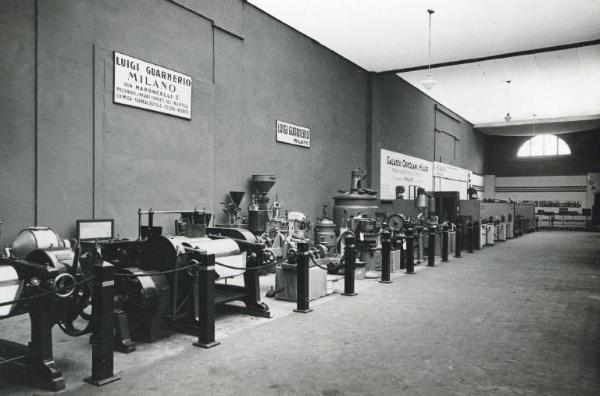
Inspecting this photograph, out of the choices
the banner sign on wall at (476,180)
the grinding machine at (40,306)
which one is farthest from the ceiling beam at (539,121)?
the grinding machine at (40,306)

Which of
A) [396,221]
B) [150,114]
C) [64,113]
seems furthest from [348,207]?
[64,113]

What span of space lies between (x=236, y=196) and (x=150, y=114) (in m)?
1.85

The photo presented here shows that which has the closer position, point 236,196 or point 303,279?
point 303,279

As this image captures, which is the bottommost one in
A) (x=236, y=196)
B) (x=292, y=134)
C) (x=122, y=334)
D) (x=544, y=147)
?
(x=122, y=334)

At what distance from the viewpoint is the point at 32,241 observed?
4.43 metres

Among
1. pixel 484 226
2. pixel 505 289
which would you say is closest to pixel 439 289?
pixel 505 289

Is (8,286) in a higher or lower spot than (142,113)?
lower

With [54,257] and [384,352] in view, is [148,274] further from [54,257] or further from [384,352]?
[384,352]

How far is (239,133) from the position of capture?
7.77 metres

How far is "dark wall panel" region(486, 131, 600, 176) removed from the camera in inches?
897

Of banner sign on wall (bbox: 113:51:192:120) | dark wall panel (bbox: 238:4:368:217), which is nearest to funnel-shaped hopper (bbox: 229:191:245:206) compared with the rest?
dark wall panel (bbox: 238:4:368:217)

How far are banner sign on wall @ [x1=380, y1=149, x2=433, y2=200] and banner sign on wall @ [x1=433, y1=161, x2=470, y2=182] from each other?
1.02 m

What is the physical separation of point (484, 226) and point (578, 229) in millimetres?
12522

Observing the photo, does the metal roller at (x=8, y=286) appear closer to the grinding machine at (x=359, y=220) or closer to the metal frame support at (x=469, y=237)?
the grinding machine at (x=359, y=220)
